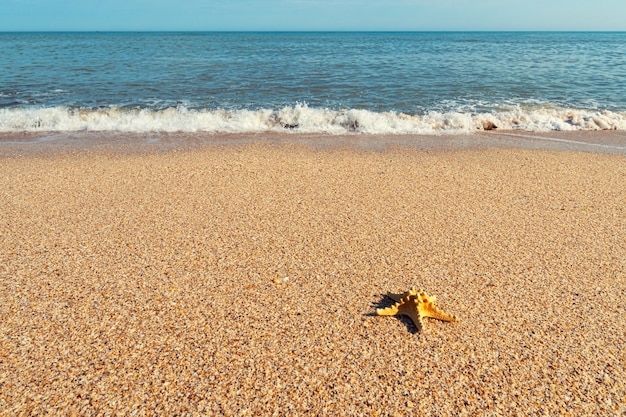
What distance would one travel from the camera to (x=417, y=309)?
2.94 m

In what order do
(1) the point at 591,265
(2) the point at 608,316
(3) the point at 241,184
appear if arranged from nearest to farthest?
1. (2) the point at 608,316
2. (1) the point at 591,265
3. (3) the point at 241,184

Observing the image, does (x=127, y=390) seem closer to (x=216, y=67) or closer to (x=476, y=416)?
(x=476, y=416)

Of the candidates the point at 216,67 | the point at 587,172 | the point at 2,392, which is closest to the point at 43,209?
the point at 2,392

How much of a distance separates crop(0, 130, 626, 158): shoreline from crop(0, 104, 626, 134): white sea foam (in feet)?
1.32

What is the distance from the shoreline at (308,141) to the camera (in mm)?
7770

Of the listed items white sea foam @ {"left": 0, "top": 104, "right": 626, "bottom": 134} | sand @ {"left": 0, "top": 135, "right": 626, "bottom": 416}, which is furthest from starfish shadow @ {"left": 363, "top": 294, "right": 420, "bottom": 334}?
white sea foam @ {"left": 0, "top": 104, "right": 626, "bottom": 134}

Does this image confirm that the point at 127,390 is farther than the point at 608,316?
No

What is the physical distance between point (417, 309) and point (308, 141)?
5805 mm

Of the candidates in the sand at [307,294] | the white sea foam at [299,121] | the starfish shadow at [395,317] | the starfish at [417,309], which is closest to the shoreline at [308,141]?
the white sea foam at [299,121]

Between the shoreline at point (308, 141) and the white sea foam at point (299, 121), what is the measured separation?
401 millimetres

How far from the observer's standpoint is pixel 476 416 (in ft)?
7.53

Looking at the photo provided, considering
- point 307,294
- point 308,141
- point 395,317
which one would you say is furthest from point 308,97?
point 395,317

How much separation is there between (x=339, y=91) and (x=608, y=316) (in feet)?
38.6

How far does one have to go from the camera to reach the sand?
2.43m
